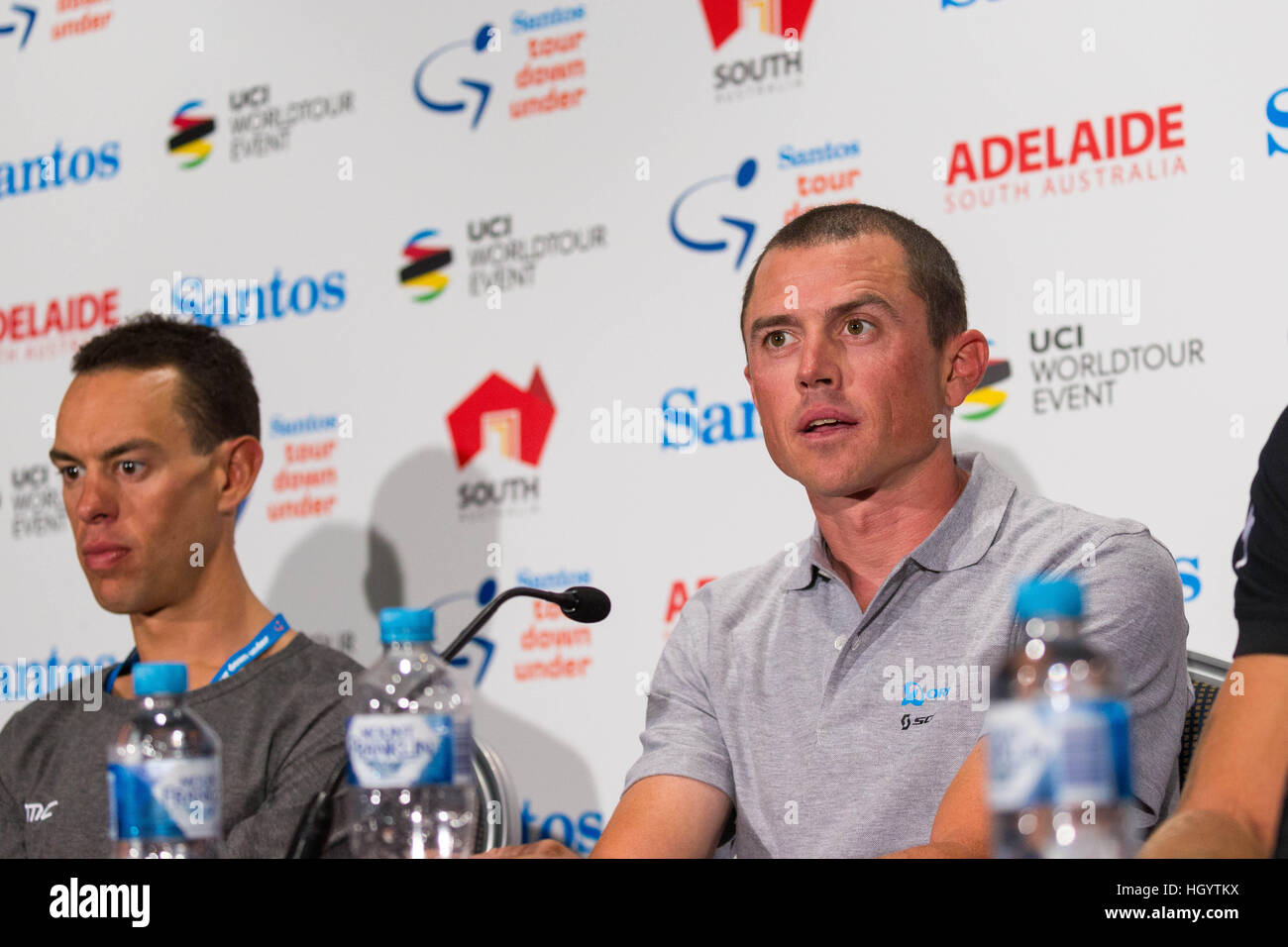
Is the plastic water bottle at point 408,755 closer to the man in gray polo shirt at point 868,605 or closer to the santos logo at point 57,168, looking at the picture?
the man in gray polo shirt at point 868,605

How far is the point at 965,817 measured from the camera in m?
1.37

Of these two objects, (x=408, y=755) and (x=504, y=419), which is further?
(x=504, y=419)

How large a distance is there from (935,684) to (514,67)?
182cm

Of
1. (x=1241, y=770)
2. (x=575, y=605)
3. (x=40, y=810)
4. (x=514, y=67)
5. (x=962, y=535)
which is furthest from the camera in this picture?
(x=514, y=67)

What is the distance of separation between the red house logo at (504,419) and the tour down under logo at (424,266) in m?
0.24

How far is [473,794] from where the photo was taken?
1907mm

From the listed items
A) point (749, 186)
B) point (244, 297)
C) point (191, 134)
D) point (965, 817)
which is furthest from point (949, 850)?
point (191, 134)

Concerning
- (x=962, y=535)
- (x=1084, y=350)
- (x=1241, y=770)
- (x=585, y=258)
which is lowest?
(x=1241, y=770)

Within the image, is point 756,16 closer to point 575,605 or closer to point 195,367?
point 195,367

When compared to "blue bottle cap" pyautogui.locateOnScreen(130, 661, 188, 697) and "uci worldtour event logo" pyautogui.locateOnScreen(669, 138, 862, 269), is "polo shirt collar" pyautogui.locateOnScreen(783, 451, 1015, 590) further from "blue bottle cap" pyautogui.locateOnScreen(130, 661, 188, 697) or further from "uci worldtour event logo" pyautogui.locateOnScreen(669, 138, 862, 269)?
"uci worldtour event logo" pyautogui.locateOnScreen(669, 138, 862, 269)

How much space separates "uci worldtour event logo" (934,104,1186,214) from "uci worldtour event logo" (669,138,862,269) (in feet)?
→ 0.59
